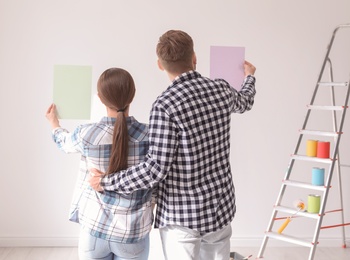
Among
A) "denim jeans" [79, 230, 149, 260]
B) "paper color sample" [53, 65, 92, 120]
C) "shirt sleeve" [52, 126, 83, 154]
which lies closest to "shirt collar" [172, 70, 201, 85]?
"shirt sleeve" [52, 126, 83, 154]

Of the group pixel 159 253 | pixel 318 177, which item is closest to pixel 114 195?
pixel 318 177

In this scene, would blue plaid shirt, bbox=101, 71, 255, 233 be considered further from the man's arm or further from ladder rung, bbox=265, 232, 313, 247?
ladder rung, bbox=265, 232, 313, 247

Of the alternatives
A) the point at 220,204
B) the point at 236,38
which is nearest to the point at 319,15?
the point at 236,38

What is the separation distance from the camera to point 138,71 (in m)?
3.86

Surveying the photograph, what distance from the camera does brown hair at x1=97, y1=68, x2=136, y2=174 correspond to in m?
1.67

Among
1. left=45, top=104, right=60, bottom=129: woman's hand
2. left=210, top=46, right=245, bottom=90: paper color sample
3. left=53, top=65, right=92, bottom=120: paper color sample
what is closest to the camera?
left=45, top=104, right=60, bottom=129: woman's hand

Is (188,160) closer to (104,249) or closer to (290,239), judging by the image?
(104,249)

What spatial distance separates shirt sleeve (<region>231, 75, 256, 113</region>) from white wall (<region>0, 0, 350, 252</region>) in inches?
74.4

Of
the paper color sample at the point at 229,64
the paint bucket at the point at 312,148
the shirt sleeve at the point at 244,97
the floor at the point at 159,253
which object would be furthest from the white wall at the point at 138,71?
the shirt sleeve at the point at 244,97

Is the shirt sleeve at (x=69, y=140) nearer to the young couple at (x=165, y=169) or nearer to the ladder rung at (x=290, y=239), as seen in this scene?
the young couple at (x=165, y=169)

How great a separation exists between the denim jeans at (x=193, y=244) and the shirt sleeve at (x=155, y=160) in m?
0.18

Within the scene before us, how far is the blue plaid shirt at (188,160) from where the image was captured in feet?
5.23

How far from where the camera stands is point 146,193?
1727 mm

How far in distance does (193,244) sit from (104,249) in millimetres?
315
